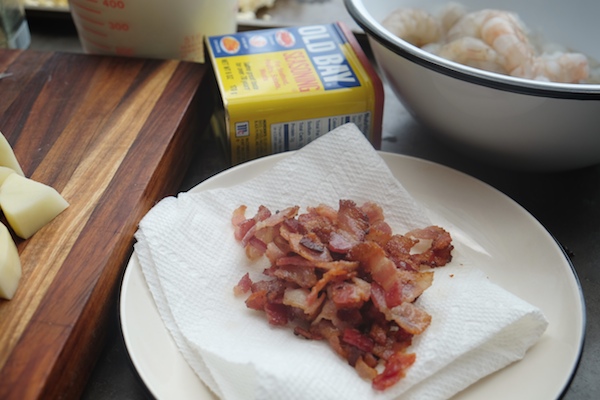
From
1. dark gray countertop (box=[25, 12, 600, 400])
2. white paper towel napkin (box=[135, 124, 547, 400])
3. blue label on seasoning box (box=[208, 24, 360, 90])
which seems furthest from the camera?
blue label on seasoning box (box=[208, 24, 360, 90])

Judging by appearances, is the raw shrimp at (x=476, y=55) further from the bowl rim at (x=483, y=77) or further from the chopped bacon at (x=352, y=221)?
the chopped bacon at (x=352, y=221)

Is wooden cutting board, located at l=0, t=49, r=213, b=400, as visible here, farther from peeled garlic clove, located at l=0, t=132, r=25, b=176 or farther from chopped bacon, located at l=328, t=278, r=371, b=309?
chopped bacon, located at l=328, t=278, r=371, b=309

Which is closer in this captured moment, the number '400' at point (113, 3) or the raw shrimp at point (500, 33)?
the raw shrimp at point (500, 33)

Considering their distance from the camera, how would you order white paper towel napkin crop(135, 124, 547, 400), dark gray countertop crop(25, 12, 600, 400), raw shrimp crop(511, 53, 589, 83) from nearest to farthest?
white paper towel napkin crop(135, 124, 547, 400) < dark gray countertop crop(25, 12, 600, 400) < raw shrimp crop(511, 53, 589, 83)

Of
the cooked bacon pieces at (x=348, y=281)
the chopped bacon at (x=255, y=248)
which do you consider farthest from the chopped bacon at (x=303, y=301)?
the chopped bacon at (x=255, y=248)

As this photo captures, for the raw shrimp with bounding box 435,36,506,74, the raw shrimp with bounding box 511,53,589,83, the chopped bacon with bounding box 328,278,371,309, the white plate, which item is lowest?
the white plate

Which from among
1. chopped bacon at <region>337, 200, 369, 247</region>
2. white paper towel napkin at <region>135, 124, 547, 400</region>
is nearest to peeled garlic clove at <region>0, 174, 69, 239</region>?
white paper towel napkin at <region>135, 124, 547, 400</region>
